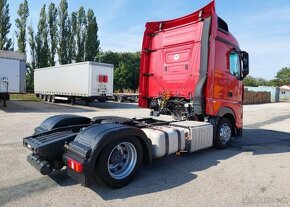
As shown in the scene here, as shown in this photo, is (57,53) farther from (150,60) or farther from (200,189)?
(200,189)

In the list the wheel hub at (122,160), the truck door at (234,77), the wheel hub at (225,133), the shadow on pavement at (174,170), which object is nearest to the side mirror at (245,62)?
the truck door at (234,77)

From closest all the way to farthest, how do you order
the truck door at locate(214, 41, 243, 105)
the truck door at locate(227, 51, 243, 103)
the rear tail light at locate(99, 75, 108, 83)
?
the truck door at locate(214, 41, 243, 105)
the truck door at locate(227, 51, 243, 103)
the rear tail light at locate(99, 75, 108, 83)

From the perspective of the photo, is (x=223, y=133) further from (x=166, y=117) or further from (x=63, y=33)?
(x=63, y=33)

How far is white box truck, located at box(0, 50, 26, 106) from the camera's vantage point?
16703mm

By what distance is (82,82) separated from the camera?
2125cm

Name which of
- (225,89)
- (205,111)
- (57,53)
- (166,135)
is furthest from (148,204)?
(57,53)

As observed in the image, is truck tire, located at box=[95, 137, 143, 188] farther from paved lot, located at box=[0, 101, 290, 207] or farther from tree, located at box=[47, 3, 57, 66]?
tree, located at box=[47, 3, 57, 66]

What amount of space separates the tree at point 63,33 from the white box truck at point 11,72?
89.7 ft

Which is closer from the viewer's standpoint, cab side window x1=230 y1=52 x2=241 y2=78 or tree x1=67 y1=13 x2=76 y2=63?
cab side window x1=230 y1=52 x2=241 y2=78

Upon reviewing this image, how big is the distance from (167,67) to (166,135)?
3.03 meters

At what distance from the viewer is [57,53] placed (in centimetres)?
4416

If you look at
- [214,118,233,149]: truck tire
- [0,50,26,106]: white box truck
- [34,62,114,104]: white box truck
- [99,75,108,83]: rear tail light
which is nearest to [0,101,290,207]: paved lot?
[214,118,233,149]: truck tire

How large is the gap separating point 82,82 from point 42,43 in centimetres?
2651

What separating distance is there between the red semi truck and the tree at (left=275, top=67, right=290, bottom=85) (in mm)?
115652
